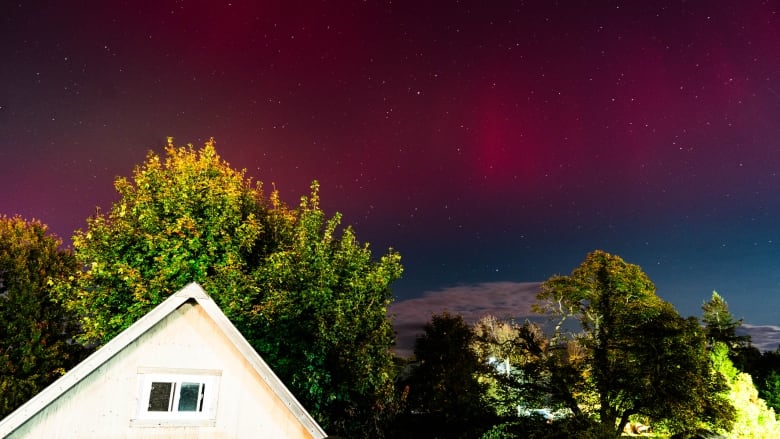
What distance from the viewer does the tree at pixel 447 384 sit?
31.2m

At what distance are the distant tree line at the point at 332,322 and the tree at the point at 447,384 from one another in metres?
0.28

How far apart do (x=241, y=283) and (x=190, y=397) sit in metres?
12.5

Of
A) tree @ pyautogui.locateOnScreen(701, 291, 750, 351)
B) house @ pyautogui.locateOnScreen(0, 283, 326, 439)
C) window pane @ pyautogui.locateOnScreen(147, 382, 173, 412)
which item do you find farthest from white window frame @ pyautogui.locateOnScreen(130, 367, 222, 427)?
tree @ pyautogui.locateOnScreen(701, 291, 750, 351)

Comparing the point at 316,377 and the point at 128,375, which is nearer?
the point at 128,375

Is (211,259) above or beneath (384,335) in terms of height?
above

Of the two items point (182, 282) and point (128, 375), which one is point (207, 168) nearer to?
point (182, 282)

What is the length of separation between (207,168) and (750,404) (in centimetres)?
3620

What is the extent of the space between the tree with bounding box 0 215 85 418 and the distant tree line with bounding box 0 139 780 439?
5.2 inches

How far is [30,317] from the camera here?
31.2 meters

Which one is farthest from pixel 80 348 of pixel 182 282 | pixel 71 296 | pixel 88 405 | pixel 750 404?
pixel 750 404

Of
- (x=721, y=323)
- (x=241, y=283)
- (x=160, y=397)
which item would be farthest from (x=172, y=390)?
(x=721, y=323)

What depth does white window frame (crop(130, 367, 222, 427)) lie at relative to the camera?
36.1 ft

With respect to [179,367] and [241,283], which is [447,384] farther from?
[179,367]

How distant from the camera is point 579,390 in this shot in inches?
981
